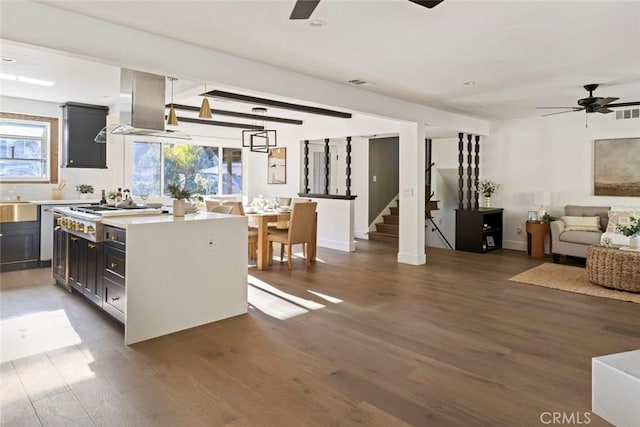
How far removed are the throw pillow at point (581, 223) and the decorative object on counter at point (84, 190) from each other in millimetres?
8125

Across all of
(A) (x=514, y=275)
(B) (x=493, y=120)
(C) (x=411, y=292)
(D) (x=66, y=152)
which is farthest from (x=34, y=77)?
(B) (x=493, y=120)

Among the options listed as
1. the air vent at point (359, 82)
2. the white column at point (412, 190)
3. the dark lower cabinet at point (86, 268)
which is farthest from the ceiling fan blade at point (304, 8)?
the white column at point (412, 190)

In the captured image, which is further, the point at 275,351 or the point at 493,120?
the point at 493,120

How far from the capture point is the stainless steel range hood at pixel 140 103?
13.3 feet

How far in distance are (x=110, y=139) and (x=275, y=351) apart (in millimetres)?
5810

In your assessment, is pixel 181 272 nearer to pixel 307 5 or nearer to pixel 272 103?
pixel 307 5

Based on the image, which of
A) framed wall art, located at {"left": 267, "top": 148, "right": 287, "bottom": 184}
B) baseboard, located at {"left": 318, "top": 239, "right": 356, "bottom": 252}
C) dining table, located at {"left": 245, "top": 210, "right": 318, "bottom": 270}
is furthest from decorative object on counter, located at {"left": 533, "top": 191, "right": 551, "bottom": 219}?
framed wall art, located at {"left": 267, "top": 148, "right": 287, "bottom": 184}

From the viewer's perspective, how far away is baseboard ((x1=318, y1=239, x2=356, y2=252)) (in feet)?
25.2

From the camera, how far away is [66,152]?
6406 mm

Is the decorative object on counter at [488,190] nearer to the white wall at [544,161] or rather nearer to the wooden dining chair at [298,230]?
the white wall at [544,161]

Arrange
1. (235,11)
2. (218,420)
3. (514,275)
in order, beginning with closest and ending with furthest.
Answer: (218,420) < (235,11) < (514,275)

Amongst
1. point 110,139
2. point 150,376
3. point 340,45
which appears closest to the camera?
point 150,376

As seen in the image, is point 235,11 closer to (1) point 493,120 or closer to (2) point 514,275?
(2) point 514,275

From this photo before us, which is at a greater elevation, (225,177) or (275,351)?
(225,177)
